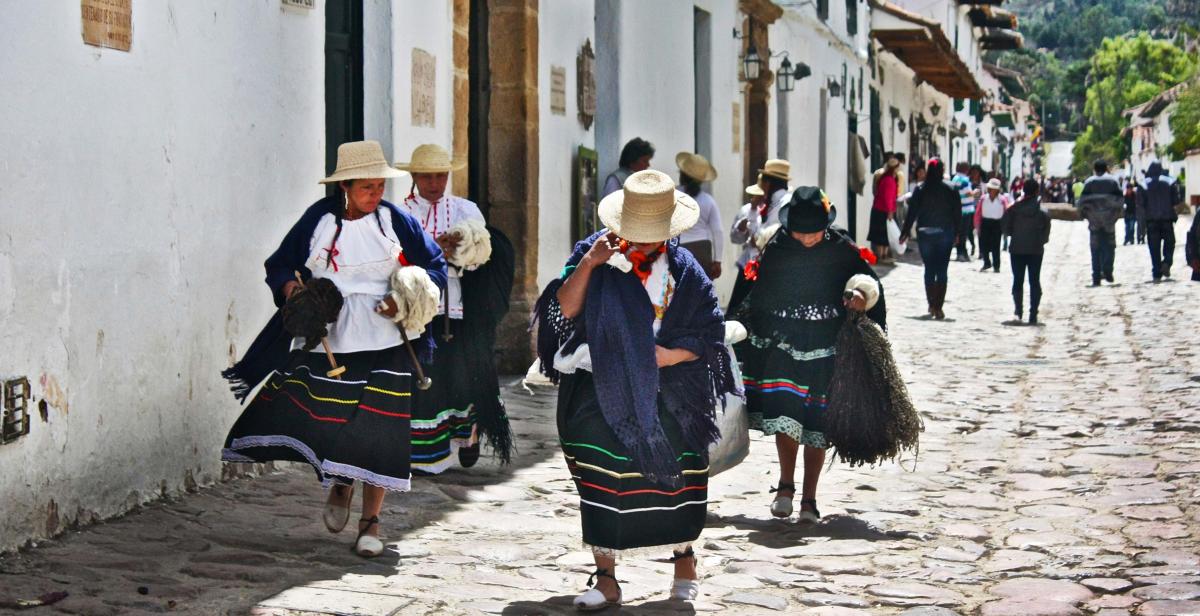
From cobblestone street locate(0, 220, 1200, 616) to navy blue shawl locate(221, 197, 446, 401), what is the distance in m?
0.62

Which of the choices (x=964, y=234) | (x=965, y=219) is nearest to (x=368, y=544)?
(x=964, y=234)

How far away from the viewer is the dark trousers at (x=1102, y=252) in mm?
20422

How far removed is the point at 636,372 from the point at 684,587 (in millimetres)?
814

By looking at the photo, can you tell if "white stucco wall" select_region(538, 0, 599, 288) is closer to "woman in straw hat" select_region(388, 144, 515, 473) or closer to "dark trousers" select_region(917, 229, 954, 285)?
"woman in straw hat" select_region(388, 144, 515, 473)

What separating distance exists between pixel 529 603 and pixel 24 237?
2.06 meters

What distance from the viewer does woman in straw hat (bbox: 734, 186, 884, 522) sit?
22.4ft

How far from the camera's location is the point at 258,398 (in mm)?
6023

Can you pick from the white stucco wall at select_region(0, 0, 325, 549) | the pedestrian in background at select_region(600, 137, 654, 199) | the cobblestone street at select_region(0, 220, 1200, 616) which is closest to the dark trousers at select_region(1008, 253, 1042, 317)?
the cobblestone street at select_region(0, 220, 1200, 616)

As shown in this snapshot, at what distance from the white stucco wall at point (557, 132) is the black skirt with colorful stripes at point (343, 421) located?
541 centimetres

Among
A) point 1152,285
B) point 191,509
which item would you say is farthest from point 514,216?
point 1152,285

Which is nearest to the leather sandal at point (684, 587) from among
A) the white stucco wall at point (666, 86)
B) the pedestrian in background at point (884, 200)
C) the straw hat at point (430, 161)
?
the straw hat at point (430, 161)

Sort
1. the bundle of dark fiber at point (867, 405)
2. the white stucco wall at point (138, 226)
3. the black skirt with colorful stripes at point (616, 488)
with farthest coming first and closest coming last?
1. the bundle of dark fiber at point (867, 405)
2. the white stucco wall at point (138, 226)
3. the black skirt with colorful stripes at point (616, 488)

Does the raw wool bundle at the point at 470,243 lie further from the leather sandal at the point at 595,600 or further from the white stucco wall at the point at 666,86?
the white stucco wall at the point at 666,86

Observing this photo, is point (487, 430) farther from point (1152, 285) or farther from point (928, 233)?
point (1152, 285)
